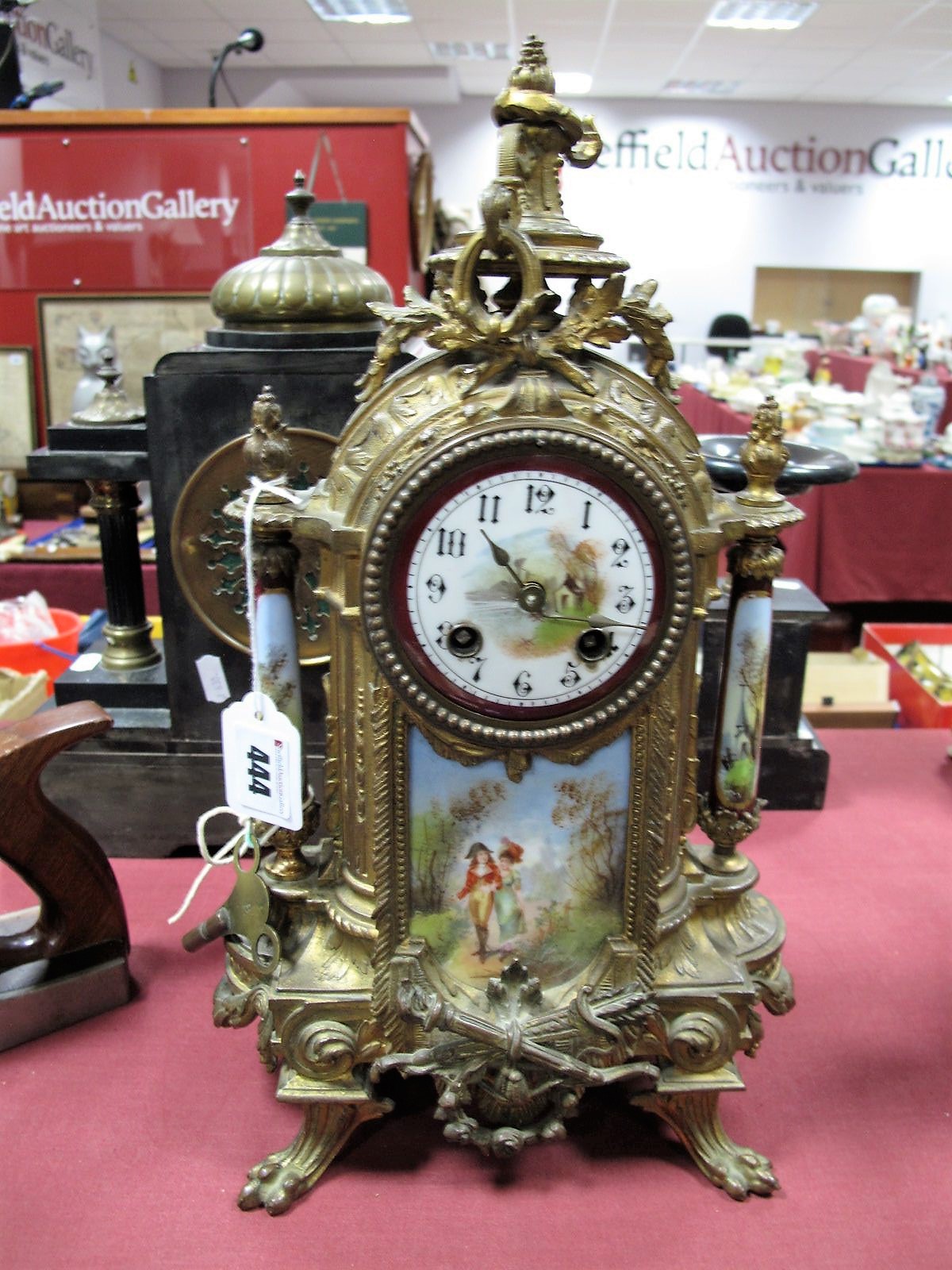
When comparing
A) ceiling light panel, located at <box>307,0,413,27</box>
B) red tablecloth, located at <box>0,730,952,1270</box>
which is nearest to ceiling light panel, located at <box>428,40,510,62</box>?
ceiling light panel, located at <box>307,0,413,27</box>

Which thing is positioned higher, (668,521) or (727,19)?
(727,19)

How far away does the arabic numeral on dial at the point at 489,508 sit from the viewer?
3.58 ft

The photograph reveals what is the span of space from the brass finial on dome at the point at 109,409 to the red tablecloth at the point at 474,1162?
1.02 m

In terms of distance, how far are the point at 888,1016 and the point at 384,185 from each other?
10.1 feet

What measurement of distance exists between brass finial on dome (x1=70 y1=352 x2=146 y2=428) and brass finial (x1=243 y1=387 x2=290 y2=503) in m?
1.05

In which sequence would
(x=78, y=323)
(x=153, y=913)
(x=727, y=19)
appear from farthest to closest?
(x=727, y=19) → (x=78, y=323) → (x=153, y=913)

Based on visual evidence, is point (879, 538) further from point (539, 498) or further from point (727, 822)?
point (539, 498)

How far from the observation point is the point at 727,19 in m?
5.83

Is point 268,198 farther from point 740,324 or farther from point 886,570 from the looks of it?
point 740,324

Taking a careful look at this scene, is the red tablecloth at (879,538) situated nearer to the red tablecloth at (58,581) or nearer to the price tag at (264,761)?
the red tablecloth at (58,581)

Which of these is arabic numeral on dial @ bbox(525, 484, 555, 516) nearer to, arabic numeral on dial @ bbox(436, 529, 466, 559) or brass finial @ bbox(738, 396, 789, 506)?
arabic numeral on dial @ bbox(436, 529, 466, 559)

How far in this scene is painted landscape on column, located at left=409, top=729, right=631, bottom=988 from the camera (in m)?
1.21

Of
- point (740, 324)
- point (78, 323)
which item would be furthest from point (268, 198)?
point (740, 324)

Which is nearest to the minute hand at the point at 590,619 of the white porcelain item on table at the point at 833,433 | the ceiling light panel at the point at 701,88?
the white porcelain item on table at the point at 833,433
